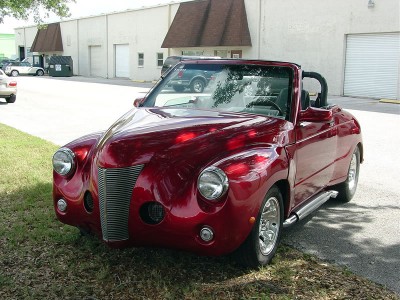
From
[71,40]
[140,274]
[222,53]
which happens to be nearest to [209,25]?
[222,53]

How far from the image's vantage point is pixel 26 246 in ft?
14.9

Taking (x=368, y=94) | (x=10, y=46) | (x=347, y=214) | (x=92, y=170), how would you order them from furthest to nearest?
1. (x=10, y=46)
2. (x=368, y=94)
3. (x=347, y=214)
4. (x=92, y=170)

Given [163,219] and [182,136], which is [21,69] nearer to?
[182,136]

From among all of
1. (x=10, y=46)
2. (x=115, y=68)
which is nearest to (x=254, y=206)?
(x=115, y=68)

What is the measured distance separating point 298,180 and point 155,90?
183 centimetres

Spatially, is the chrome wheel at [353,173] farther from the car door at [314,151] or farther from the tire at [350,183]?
Answer: the car door at [314,151]

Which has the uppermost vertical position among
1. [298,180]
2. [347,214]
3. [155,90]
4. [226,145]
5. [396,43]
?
[396,43]

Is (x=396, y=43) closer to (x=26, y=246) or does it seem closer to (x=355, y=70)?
(x=355, y=70)

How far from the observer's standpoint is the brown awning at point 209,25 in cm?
3169

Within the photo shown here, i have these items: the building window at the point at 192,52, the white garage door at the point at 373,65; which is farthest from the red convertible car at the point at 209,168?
the building window at the point at 192,52

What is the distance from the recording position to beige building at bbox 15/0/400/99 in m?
24.8

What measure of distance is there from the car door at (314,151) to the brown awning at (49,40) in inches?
2093

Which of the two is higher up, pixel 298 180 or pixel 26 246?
pixel 298 180

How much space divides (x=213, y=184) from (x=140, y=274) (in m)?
1.05
